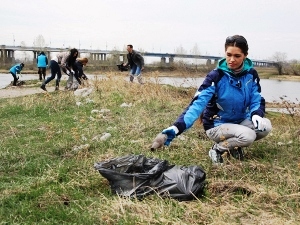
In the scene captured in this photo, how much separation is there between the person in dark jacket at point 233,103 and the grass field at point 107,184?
22 cm

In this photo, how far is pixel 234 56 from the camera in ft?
12.3

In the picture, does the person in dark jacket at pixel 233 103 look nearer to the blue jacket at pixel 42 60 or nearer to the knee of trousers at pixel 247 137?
the knee of trousers at pixel 247 137

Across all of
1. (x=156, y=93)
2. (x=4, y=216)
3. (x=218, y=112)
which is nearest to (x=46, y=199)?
(x=4, y=216)

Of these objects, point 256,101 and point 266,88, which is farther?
point 266,88

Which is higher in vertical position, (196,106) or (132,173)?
(196,106)

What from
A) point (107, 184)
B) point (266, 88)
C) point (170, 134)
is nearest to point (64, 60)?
point (107, 184)

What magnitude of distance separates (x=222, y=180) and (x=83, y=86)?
9067 mm

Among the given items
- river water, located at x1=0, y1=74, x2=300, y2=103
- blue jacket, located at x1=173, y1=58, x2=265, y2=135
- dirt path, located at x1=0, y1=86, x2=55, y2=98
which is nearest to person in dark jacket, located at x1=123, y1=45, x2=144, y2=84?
river water, located at x1=0, y1=74, x2=300, y2=103

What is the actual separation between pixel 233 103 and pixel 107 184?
1536 mm

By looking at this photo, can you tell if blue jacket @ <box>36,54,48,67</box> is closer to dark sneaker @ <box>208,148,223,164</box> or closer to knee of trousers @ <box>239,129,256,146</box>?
dark sneaker @ <box>208,148,223,164</box>

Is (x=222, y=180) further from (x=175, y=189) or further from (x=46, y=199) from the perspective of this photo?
(x=46, y=199)

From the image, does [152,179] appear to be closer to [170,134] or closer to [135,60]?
[170,134]

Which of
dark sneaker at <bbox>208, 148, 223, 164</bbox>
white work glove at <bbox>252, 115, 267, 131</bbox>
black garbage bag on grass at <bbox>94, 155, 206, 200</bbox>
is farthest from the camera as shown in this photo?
dark sneaker at <bbox>208, 148, 223, 164</bbox>

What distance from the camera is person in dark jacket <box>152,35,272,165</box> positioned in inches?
146
